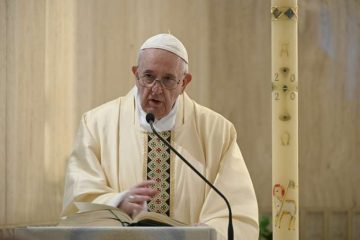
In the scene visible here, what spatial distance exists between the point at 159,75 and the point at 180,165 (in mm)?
510

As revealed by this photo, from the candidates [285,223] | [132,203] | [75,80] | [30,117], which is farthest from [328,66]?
[132,203]

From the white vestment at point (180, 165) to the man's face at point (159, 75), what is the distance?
0.69 ft

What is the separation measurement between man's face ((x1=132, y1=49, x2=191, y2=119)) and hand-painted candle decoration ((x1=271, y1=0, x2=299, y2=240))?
484 mm

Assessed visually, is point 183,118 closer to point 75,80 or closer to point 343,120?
point 75,80

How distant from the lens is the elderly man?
13.5ft

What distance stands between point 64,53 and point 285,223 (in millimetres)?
2531

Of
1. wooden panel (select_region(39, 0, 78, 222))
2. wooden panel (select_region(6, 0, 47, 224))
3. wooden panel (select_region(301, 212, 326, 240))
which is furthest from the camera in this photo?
wooden panel (select_region(301, 212, 326, 240))

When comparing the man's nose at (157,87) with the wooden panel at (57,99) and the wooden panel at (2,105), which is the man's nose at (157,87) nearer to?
the wooden panel at (2,105)

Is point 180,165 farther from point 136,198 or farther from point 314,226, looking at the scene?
point 314,226

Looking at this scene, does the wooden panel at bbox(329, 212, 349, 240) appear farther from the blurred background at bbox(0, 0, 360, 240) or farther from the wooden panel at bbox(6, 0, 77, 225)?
the wooden panel at bbox(6, 0, 77, 225)

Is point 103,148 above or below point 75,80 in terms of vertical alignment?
below

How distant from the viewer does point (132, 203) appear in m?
3.70

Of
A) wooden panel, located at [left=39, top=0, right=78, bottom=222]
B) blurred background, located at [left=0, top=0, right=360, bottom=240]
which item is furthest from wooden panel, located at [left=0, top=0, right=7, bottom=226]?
blurred background, located at [left=0, top=0, right=360, bottom=240]

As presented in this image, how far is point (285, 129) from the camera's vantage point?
4090 mm
